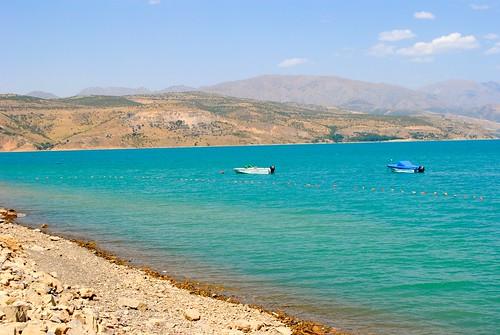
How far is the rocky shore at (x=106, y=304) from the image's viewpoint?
15.9 m

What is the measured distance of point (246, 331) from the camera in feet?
66.0

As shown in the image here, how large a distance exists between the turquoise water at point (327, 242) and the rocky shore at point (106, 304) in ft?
7.96

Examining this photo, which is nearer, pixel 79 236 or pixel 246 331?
pixel 246 331

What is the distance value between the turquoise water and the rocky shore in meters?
2.43

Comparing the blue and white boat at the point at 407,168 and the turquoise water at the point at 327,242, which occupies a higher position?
the turquoise water at the point at 327,242

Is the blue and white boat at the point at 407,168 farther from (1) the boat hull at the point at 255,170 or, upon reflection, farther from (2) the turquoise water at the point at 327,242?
(2) the turquoise water at the point at 327,242

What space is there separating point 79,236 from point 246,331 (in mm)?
27186

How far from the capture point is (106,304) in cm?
2117

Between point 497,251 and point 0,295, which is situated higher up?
point 0,295

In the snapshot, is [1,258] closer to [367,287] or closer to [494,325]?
[367,287]

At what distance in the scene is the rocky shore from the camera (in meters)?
15.9

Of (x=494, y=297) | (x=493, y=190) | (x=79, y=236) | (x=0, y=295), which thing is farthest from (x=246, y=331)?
(x=493, y=190)

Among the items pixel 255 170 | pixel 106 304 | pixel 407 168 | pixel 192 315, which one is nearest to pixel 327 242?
pixel 192 315

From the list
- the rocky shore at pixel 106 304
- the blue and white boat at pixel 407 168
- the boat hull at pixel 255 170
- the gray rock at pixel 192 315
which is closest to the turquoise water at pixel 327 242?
the rocky shore at pixel 106 304
